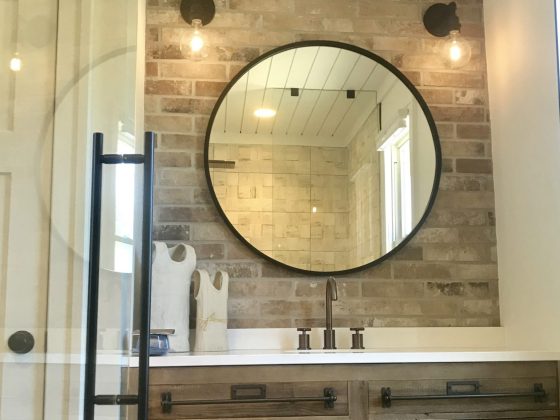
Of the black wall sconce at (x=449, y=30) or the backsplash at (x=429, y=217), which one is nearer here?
the backsplash at (x=429, y=217)

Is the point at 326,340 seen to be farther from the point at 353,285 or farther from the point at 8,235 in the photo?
the point at 8,235

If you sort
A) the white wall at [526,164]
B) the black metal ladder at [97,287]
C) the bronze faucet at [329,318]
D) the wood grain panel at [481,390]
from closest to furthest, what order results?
the black metal ladder at [97,287] < the wood grain panel at [481,390] < the white wall at [526,164] < the bronze faucet at [329,318]

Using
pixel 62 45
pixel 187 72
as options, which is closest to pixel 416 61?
pixel 187 72

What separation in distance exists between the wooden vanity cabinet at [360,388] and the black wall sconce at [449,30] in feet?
4.48

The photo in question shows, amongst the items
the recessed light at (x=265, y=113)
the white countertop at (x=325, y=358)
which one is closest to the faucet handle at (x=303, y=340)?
the white countertop at (x=325, y=358)

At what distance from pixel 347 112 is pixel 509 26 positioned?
75cm

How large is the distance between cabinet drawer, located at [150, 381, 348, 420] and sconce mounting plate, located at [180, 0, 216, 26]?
154cm

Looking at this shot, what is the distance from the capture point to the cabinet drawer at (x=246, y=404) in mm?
2168

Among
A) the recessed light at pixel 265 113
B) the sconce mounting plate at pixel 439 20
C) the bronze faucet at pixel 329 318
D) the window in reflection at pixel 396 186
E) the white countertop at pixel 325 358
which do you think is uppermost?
the sconce mounting plate at pixel 439 20

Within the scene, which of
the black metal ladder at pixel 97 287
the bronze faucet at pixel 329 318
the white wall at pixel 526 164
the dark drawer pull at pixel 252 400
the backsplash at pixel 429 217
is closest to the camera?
the black metal ladder at pixel 97 287

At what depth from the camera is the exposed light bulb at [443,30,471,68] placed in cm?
301

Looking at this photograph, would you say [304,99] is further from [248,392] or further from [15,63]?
[15,63]

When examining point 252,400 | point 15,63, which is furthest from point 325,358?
point 15,63

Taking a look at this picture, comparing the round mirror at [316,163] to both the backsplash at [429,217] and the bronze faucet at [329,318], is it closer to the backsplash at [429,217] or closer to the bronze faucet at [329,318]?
the backsplash at [429,217]
